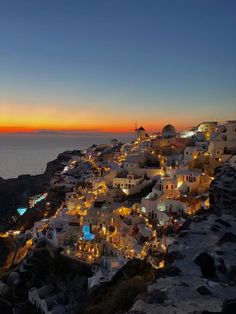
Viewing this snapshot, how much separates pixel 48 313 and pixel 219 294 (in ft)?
69.8

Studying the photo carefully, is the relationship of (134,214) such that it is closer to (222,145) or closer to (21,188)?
(222,145)

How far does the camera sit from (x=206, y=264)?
12.0 m

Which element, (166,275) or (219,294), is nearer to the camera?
(219,294)

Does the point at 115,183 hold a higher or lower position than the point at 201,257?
lower

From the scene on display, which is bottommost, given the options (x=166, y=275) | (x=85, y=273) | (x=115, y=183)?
(x=85, y=273)

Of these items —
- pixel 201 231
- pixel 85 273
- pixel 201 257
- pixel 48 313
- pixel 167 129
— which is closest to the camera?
pixel 201 257

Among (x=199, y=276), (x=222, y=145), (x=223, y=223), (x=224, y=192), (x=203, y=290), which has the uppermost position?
(x=222, y=145)

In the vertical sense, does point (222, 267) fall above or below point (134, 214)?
above

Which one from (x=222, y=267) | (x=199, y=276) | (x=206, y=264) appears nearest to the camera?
(x=199, y=276)

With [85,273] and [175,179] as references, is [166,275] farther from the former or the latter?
[175,179]

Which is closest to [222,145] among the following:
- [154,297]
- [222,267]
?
[222,267]

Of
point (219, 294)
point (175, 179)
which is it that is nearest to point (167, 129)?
point (175, 179)

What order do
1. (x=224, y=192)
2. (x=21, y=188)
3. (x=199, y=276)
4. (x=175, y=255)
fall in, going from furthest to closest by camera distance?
1. (x=21, y=188)
2. (x=224, y=192)
3. (x=175, y=255)
4. (x=199, y=276)

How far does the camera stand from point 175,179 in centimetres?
3909
